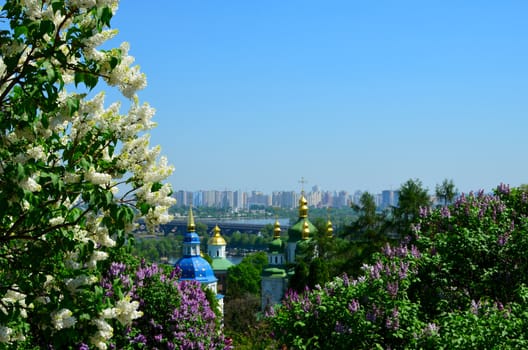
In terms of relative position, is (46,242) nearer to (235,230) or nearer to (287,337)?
(287,337)

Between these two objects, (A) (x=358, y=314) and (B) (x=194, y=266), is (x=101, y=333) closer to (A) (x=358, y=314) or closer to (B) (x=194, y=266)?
(A) (x=358, y=314)

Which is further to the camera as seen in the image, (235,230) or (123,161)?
(235,230)

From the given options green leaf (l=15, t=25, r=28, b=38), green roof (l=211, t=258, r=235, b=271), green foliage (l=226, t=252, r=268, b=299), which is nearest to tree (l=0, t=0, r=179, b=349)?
green leaf (l=15, t=25, r=28, b=38)

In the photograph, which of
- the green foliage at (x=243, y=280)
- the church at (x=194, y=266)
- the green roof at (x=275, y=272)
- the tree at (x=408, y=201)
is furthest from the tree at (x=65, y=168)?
the green foliage at (x=243, y=280)

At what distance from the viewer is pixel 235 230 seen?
646 feet

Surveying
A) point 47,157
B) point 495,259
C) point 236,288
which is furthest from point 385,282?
point 236,288

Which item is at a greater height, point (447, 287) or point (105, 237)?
point (105, 237)

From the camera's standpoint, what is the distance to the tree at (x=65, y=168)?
4461 millimetres

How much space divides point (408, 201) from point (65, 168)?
24.6m

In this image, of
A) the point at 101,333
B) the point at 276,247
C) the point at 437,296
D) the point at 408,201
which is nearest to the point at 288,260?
the point at 276,247

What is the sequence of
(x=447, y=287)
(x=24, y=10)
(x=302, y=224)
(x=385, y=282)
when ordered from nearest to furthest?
(x=24, y=10) < (x=385, y=282) < (x=447, y=287) < (x=302, y=224)

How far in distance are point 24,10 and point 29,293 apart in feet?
6.65

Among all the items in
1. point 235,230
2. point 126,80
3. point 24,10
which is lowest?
point 235,230

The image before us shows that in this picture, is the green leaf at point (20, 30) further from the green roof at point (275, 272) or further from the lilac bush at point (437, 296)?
the green roof at point (275, 272)
